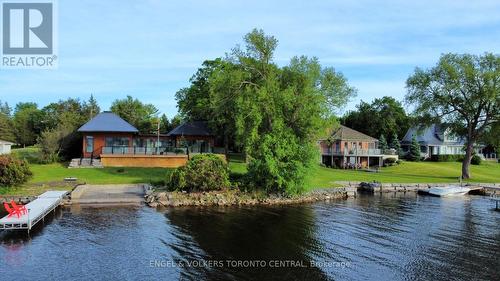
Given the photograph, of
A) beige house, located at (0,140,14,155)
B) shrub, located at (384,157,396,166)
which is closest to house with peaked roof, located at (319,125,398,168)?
shrub, located at (384,157,396,166)

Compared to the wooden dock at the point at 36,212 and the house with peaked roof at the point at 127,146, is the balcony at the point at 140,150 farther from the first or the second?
the wooden dock at the point at 36,212

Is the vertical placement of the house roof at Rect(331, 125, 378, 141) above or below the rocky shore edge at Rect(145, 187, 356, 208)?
above

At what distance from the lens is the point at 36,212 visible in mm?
25609

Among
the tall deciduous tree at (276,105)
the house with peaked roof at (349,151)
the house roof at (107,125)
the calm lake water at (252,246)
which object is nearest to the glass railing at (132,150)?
the house roof at (107,125)

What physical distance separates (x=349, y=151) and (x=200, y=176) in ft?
117

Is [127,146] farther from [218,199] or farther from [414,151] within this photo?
[414,151]

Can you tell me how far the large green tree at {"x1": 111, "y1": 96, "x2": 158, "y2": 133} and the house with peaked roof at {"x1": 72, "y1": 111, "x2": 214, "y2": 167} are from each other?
1834 cm

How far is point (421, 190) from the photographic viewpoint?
159ft

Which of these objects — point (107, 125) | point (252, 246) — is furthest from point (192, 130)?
point (252, 246)

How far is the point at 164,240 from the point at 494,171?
206 ft

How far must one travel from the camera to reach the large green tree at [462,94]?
2121 inches

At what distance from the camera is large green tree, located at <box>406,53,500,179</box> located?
5388cm

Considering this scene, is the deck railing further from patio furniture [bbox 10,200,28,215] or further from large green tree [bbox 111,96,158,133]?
patio furniture [bbox 10,200,28,215]

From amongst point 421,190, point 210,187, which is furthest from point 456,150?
point 210,187
